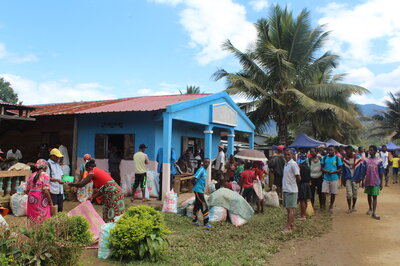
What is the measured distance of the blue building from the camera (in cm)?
984

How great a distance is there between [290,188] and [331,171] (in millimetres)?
2172

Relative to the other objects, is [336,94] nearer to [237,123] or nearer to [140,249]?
[237,123]

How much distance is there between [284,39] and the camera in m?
17.5

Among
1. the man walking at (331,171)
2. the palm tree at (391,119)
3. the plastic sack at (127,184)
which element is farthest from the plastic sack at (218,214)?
the palm tree at (391,119)

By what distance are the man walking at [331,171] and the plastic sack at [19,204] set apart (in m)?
7.16

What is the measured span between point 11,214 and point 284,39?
15.2 meters

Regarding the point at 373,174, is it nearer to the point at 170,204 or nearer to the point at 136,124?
the point at 170,204

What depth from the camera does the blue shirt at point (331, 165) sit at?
793cm

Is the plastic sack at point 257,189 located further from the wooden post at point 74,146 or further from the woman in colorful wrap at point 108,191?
the wooden post at point 74,146

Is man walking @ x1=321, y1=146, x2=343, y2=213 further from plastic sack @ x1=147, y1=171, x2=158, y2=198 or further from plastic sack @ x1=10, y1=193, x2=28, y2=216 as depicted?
plastic sack @ x1=10, y1=193, x2=28, y2=216

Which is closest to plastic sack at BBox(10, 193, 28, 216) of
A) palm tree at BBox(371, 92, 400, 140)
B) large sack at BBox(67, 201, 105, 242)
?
large sack at BBox(67, 201, 105, 242)

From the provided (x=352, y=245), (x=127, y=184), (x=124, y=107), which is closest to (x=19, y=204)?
(x=127, y=184)

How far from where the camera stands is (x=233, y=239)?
590cm

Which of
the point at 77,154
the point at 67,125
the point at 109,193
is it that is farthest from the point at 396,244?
the point at 67,125
